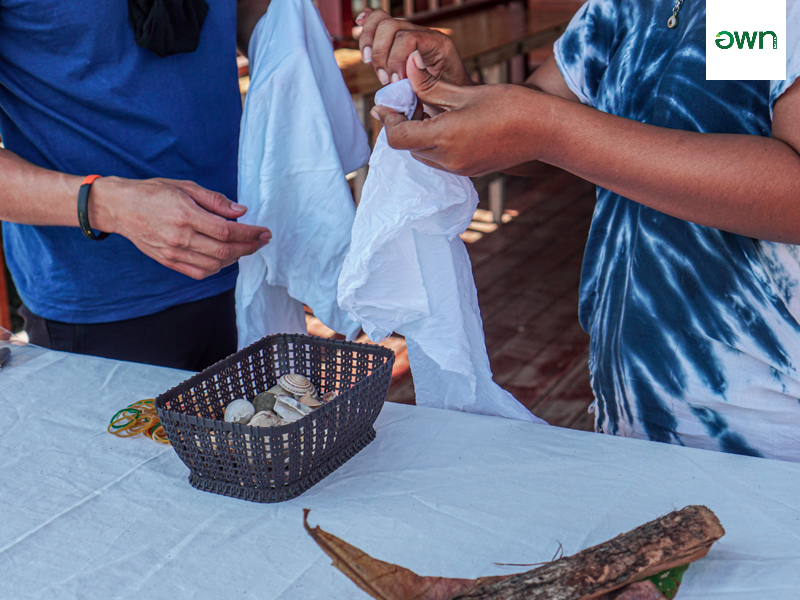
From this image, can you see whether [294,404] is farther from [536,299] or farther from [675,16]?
[536,299]

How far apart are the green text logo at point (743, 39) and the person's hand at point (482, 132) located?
0.73ft

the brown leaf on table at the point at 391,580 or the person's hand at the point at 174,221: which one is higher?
the person's hand at the point at 174,221

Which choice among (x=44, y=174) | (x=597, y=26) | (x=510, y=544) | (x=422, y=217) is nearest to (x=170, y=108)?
(x=44, y=174)

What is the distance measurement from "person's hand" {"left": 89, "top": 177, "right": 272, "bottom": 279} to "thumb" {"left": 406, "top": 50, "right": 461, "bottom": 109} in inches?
12.2

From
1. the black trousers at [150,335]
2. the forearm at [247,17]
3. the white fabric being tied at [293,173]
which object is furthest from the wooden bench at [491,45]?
the black trousers at [150,335]

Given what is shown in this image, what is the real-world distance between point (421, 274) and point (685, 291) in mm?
368

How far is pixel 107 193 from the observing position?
1077 millimetres

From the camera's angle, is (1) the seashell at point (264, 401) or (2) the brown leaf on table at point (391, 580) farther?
(1) the seashell at point (264, 401)

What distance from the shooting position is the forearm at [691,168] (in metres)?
0.79

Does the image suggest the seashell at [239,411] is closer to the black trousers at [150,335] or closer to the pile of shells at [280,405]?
the pile of shells at [280,405]

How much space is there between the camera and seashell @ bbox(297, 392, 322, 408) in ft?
3.18

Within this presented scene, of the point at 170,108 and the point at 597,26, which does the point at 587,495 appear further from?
the point at 170,108

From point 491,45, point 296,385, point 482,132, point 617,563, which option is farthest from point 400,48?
point 491,45

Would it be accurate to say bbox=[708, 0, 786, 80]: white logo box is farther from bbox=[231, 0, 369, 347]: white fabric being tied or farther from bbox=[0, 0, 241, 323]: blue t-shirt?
bbox=[0, 0, 241, 323]: blue t-shirt
